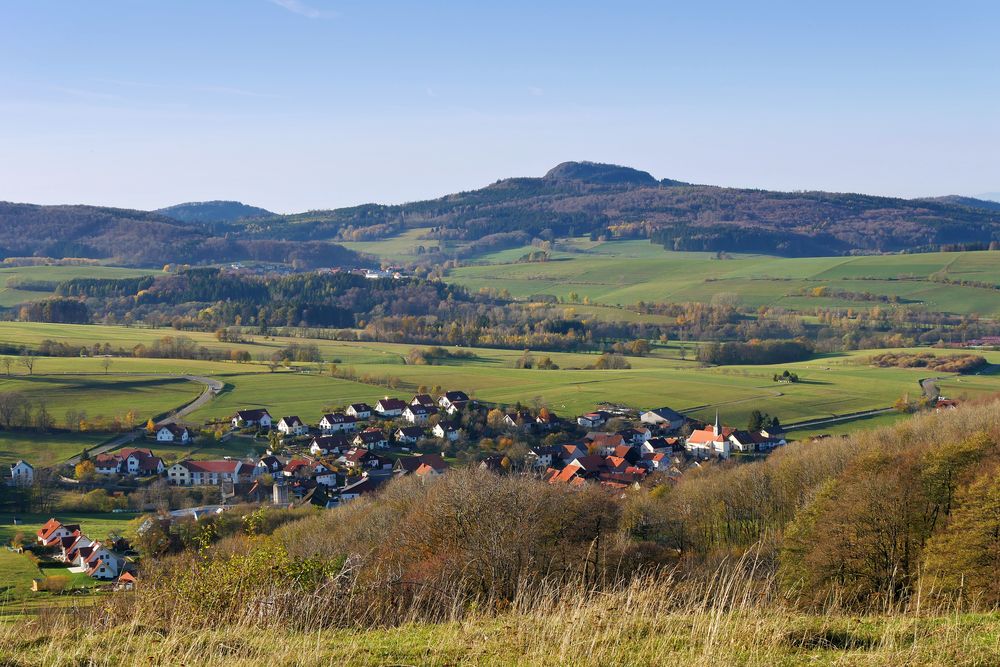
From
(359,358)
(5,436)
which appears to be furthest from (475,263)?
(5,436)

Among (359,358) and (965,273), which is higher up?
(965,273)

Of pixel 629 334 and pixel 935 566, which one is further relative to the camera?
pixel 629 334

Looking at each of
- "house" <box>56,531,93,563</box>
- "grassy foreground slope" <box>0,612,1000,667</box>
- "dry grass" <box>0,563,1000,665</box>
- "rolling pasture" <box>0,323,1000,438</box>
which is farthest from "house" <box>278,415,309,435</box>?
"grassy foreground slope" <box>0,612,1000,667</box>

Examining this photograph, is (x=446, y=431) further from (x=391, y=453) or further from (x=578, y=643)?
(x=578, y=643)

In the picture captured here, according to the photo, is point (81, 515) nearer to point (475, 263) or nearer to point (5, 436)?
point (5, 436)

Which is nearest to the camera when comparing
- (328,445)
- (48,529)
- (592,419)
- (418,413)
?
(48,529)

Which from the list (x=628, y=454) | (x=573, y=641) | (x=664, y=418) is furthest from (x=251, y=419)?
(x=573, y=641)

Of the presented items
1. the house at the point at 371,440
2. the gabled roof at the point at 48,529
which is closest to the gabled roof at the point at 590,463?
the house at the point at 371,440
